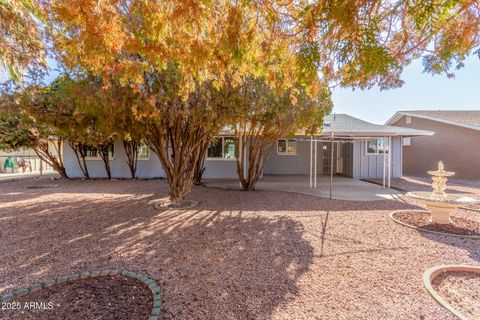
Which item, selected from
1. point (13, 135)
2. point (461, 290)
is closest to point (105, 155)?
point (13, 135)

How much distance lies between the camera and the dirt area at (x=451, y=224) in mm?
5410

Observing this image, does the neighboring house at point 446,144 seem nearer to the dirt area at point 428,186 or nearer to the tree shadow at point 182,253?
the dirt area at point 428,186

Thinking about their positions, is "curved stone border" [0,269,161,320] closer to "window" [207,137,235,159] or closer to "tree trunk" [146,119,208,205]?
"tree trunk" [146,119,208,205]

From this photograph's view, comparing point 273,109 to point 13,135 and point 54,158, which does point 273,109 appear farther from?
point 54,158

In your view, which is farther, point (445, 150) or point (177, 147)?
point (445, 150)

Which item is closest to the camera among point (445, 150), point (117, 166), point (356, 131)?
point (356, 131)

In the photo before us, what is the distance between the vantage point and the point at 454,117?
57.3 ft

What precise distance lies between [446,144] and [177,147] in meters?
18.0

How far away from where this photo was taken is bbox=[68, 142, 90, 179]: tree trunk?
1407cm

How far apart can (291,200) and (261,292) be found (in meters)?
5.66

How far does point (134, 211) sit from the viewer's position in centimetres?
696

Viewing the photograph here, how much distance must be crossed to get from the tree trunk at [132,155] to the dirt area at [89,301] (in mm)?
11621

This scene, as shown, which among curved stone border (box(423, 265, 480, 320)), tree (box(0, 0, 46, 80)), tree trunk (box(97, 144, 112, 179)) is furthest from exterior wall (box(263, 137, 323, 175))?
tree (box(0, 0, 46, 80))

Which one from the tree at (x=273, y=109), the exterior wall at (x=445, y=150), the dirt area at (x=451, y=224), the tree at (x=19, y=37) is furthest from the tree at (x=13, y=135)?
the exterior wall at (x=445, y=150)
